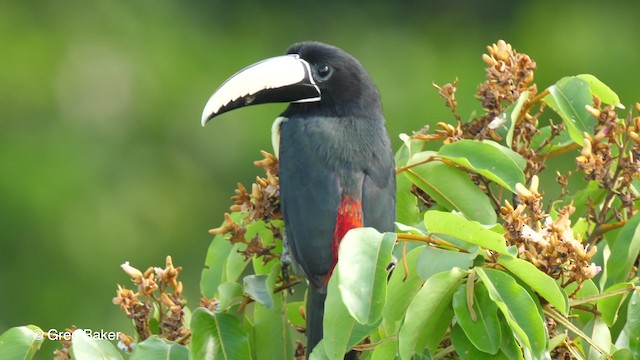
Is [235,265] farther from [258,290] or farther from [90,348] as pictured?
[90,348]

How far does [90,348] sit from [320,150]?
848 millimetres

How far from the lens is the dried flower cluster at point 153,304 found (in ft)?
7.67

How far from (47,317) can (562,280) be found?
4.46 metres

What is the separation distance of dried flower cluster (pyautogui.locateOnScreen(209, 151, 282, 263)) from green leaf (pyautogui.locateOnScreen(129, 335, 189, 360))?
10.4 inches

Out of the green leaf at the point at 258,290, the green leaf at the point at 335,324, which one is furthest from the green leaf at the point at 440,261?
the green leaf at the point at 258,290

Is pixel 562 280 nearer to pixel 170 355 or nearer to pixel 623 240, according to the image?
pixel 623 240

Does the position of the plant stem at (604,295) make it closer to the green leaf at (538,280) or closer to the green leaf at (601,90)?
the green leaf at (538,280)

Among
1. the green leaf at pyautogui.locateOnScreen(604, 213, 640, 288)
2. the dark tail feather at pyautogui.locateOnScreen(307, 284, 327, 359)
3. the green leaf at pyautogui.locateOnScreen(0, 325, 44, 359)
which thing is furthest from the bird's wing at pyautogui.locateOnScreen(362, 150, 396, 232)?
the green leaf at pyautogui.locateOnScreen(0, 325, 44, 359)

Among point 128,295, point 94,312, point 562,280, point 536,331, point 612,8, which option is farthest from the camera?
point 612,8

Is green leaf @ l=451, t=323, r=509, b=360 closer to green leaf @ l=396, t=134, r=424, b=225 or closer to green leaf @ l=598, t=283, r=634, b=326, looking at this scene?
green leaf @ l=598, t=283, r=634, b=326

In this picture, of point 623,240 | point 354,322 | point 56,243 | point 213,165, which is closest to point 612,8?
point 213,165

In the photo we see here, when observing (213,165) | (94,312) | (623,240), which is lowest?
(94,312)

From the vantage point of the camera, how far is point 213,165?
22.2 feet

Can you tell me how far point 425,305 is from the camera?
2033 millimetres
